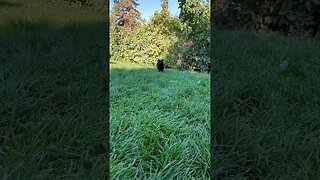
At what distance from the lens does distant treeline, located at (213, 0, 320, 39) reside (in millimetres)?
3516

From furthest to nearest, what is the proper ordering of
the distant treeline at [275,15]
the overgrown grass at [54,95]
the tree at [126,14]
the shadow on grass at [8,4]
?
the distant treeline at [275,15]
the shadow on grass at [8,4]
the overgrown grass at [54,95]
the tree at [126,14]

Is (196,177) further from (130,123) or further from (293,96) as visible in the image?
(293,96)

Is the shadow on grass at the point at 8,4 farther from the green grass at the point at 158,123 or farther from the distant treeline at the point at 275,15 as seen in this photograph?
the green grass at the point at 158,123

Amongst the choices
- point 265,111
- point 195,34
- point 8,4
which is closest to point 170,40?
point 195,34

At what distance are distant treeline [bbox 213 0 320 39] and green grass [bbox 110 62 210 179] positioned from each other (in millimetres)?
1732

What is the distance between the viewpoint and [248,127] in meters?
1.90

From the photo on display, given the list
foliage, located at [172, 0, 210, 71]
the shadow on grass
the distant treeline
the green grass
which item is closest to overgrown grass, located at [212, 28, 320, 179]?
the green grass

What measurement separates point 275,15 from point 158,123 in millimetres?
2422

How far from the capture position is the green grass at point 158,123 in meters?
1.61

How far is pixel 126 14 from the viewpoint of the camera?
1.54 meters

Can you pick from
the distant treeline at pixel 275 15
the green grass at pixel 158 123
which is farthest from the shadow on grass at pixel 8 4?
the green grass at pixel 158 123

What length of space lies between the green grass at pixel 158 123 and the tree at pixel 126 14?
18cm

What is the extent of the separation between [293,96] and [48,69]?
1.50m

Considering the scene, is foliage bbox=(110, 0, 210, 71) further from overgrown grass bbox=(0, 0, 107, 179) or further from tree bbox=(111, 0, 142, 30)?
overgrown grass bbox=(0, 0, 107, 179)
